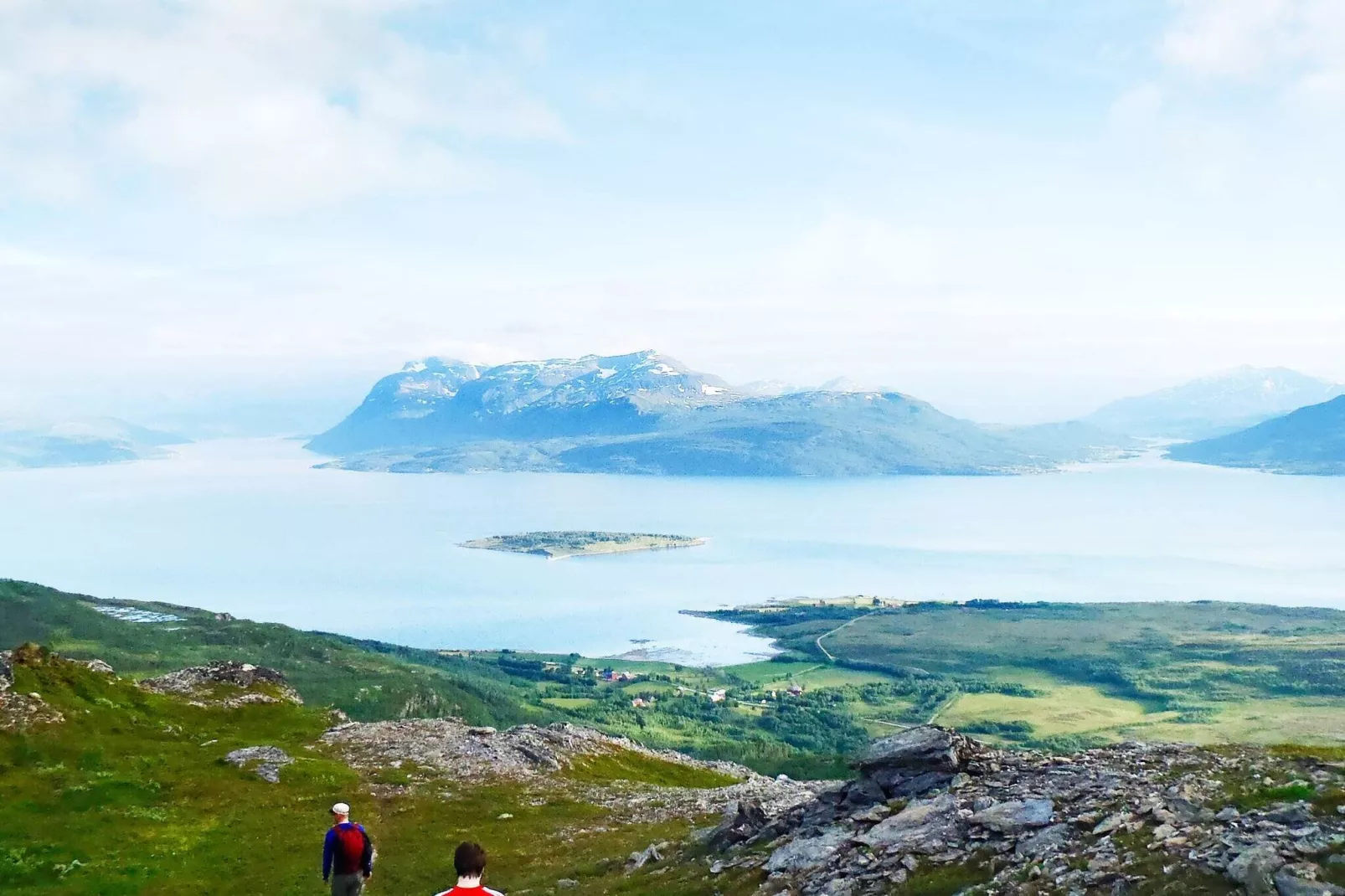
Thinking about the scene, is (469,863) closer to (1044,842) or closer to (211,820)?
(1044,842)

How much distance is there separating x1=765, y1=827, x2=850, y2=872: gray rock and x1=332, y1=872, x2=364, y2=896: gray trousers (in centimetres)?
1143

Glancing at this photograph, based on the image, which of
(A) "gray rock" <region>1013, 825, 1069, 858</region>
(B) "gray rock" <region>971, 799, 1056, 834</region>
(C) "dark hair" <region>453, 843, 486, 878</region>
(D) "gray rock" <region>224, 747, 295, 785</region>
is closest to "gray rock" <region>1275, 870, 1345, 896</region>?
(A) "gray rock" <region>1013, 825, 1069, 858</region>

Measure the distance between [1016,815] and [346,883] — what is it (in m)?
17.4

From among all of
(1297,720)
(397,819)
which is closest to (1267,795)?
(397,819)


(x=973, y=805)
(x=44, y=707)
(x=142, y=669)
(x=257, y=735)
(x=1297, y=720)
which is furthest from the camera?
(x=1297, y=720)

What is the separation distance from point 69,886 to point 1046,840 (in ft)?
102

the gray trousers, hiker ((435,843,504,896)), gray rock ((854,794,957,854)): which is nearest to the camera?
hiker ((435,843,504,896))

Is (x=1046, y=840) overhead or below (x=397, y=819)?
overhead

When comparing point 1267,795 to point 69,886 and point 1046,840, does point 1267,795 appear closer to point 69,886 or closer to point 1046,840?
point 1046,840

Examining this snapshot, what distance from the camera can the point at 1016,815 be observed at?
24.5 metres

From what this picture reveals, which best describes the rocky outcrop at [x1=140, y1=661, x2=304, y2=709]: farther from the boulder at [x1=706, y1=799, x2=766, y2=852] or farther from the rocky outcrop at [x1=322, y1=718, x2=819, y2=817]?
the boulder at [x1=706, y1=799, x2=766, y2=852]

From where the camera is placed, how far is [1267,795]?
22.6 metres

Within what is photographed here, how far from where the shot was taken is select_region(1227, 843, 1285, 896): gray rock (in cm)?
1784

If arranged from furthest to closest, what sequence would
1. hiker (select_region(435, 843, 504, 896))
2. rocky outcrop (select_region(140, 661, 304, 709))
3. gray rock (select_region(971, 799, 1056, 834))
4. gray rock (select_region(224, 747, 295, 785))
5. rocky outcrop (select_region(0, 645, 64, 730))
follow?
rocky outcrop (select_region(140, 661, 304, 709))
gray rock (select_region(224, 747, 295, 785))
rocky outcrop (select_region(0, 645, 64, 730))
gray rock (select_region(971, 799, 1056, 834))
hiker (select_region(435, 843, 504, 896))
